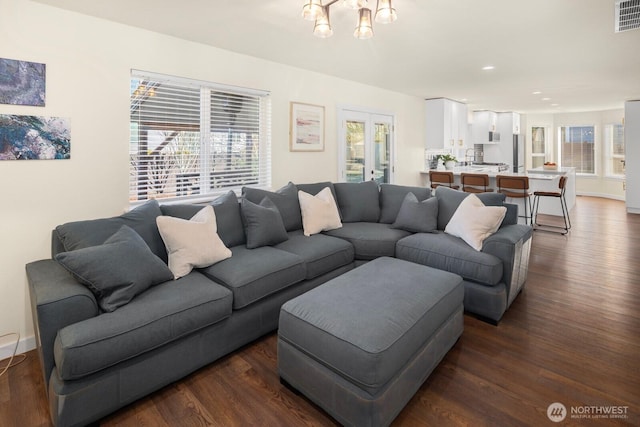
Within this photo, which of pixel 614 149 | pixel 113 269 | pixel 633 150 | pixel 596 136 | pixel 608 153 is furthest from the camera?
pixel 596 136

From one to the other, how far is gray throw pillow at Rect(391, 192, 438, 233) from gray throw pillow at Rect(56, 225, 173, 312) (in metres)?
2.46

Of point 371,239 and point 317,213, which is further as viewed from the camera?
point 317,213

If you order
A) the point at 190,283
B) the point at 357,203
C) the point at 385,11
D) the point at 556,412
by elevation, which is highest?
the point at 385,11

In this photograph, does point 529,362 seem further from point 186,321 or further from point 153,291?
point 153,291

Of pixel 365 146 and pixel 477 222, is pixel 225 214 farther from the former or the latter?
pixel 365 146

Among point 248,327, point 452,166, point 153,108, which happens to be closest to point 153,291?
point 248,327

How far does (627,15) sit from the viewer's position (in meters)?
2.70

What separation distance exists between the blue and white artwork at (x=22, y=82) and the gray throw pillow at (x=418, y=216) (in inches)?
128

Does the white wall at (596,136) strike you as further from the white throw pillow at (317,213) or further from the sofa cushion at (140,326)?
the sofa cushion at (140,326)

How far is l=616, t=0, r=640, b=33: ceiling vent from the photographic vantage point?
2.55 m

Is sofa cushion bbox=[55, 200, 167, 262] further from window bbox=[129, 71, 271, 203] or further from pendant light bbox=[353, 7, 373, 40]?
pendant light bbox=[353, 7, 373, 40]

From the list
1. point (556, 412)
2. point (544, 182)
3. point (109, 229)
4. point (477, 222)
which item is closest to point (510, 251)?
point (477, 222)

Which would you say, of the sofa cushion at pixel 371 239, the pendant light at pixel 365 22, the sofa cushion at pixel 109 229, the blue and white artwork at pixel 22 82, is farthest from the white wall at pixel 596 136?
the blue and white artwork at pixel 22 82

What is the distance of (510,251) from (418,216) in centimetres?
102
